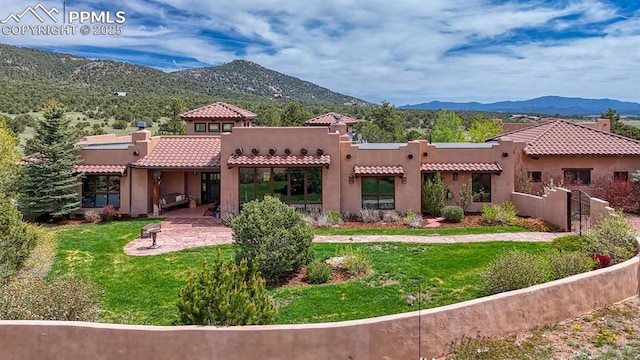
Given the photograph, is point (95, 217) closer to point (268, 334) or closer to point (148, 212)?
point (148, 212)

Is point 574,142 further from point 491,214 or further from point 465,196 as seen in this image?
point 491,214

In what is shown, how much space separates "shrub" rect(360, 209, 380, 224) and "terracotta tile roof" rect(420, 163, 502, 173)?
3447mm

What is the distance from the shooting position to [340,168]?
2558 cm

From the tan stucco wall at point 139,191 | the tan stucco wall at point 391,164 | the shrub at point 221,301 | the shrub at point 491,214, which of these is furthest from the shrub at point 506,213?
the tan stucco wall at point 139,191

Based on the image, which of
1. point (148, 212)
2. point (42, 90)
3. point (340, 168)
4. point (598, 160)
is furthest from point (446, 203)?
point (42, 90)

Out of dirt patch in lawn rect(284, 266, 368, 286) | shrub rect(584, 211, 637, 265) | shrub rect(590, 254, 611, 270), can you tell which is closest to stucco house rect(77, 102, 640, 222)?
dirt patch in lawn rect(284, 266, 368, 286)

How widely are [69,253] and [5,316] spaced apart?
29.1 ft

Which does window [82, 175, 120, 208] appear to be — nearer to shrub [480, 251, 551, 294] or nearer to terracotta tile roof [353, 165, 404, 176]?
terracotta tile roof [353, 165, 404, 176]

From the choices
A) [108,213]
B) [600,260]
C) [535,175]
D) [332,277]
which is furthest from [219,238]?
[535,175]

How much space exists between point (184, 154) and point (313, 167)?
24.3ft

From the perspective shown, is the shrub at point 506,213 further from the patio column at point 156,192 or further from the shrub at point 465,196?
the patio column at point 156,192

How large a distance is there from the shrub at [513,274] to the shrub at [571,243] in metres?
4.43

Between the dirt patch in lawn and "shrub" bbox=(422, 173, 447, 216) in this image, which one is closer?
the dirt patch in lawn

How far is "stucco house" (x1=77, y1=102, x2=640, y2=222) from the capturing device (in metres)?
25.2
